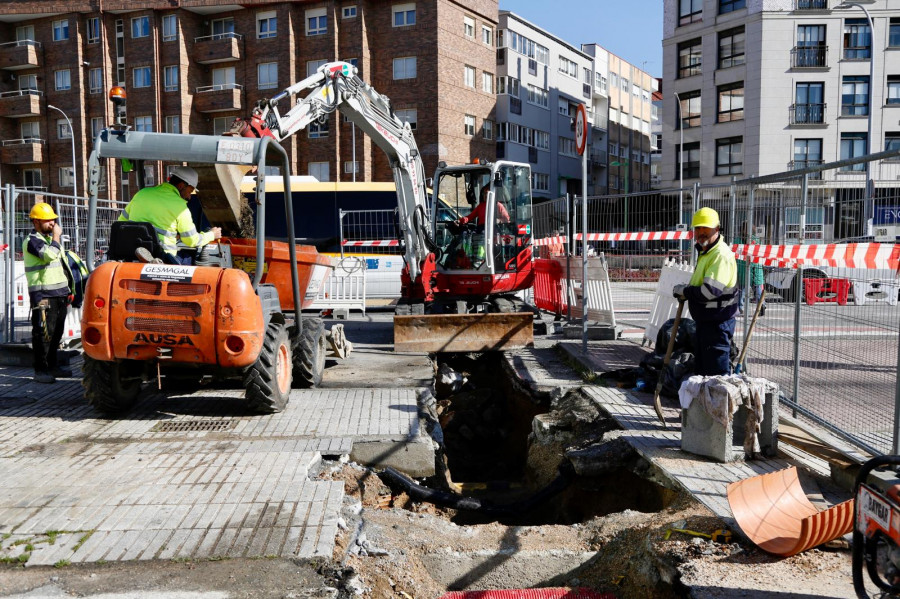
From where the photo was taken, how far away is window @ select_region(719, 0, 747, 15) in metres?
37.2

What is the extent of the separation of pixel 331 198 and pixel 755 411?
14564 mm

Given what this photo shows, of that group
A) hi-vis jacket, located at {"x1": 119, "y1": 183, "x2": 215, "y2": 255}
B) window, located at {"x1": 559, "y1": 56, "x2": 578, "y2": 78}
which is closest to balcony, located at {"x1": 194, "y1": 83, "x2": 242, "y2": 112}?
window, located at {"x1": 559, "y1": 56, "x2": 578, "y2": 78}

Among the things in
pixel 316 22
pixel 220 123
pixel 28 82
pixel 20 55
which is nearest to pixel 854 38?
pixel 316 22

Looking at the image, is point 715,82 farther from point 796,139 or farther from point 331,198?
point 331,198

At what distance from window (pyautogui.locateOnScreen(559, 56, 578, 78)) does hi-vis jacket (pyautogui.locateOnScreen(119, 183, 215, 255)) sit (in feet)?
161

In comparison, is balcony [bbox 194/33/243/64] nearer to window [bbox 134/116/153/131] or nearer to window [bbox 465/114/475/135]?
window [bbox 134/116/153/131]

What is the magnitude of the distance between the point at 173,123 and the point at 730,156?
30211 millimetres

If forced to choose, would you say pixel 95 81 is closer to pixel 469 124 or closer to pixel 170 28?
pixel 170 28

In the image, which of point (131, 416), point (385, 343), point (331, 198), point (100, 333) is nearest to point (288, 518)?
point (100, 333)

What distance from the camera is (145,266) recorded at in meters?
6.39

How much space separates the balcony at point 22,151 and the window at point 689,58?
37.8 m

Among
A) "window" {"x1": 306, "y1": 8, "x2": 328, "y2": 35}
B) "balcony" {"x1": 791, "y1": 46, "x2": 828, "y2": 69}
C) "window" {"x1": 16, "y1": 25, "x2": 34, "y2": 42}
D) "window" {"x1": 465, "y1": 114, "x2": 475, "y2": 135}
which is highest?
"window" {"x1": 16, "y1": 25, "x2": 34, "y2": 42}

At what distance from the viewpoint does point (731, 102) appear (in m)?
38.4

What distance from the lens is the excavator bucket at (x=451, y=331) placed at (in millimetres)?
10797
